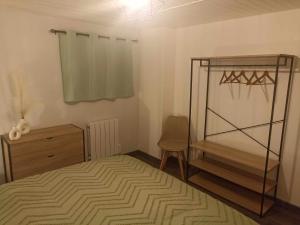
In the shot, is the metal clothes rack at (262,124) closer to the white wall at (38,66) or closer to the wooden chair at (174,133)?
the wooden chair at (174,133)

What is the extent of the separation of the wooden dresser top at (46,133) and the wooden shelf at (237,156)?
1.74m

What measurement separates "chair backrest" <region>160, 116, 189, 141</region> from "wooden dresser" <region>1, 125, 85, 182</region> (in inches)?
54.8

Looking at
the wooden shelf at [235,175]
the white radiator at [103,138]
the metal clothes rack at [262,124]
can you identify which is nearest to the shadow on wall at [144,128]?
the white radiator at [103,138]

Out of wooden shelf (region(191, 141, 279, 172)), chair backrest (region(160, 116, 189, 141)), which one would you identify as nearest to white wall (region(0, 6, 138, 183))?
chair backrest (region(160, 116, 189, 141))

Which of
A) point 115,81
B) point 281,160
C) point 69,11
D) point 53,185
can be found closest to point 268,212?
point 281,160

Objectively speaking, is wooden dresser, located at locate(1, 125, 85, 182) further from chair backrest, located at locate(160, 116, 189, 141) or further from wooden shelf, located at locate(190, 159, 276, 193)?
wooden shelf, located at locate(190, 159, 276, 193)

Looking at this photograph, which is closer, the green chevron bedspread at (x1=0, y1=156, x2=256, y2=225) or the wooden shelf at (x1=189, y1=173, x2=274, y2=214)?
the green chevron bedspread at (x1=0, y1=156, x2=256, y2=225)

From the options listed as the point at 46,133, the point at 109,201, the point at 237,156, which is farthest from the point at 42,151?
the point at 237,156

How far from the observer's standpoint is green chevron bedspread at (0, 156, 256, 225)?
1.58 metres

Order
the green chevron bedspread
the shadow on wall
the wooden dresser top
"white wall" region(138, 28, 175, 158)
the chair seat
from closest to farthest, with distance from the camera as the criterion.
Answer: the green chevron bedspread → the wooden dresser top → the chair seat → "white wall" region(138, 28, 175, 158) → the shadow on wall

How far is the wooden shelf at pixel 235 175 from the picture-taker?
2631 millimetres

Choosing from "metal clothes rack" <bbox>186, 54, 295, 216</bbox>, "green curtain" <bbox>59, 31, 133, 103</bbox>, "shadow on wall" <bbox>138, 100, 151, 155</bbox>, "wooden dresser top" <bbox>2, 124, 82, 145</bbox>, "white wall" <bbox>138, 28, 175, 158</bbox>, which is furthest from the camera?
"shadow on wall" <bbox>138, 100, 151, 155</bbox>

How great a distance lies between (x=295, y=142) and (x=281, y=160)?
0.92ft

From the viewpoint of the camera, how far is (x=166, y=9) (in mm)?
2570
